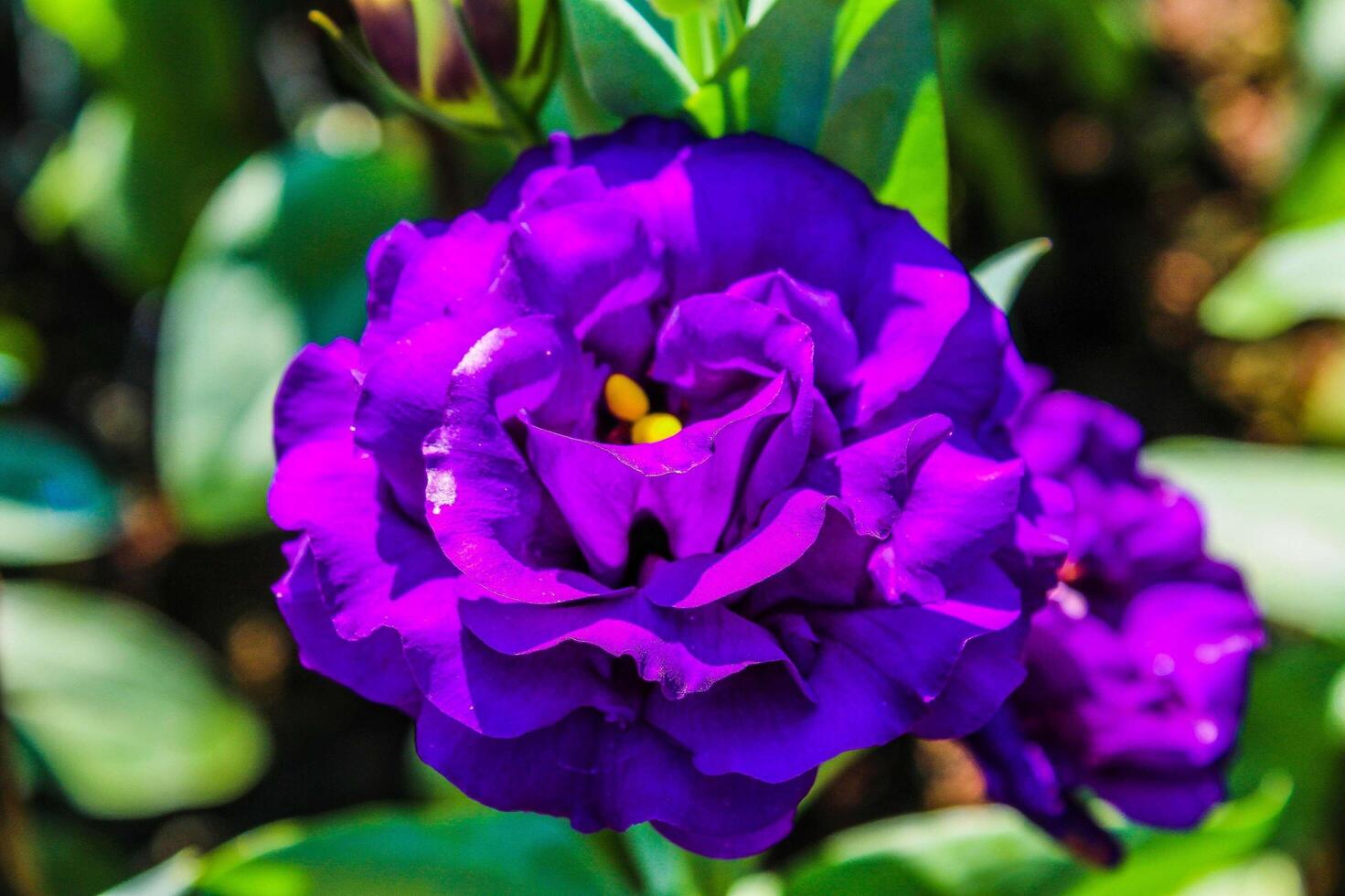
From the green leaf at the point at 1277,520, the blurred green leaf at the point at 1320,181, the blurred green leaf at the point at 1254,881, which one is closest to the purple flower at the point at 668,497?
the green leaf at the point at 1277,520

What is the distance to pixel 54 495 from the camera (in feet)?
3.67

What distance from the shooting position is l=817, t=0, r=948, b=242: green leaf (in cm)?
48

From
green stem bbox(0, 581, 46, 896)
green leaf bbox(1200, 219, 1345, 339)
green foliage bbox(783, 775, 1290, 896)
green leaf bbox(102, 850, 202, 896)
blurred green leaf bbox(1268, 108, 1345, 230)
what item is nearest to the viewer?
green leaf bbox(102, 850, 202, 896)

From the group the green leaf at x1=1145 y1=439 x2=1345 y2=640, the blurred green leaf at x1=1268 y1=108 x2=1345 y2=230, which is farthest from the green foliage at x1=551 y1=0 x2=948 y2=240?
the blurred green leaf at x1=1268 y1=108 x2=1345 y2=230

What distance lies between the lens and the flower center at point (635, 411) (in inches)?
17.5

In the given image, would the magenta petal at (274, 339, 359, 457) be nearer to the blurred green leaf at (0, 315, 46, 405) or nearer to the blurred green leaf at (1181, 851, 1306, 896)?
the blurred green leaf at (1181, 851, 1306, 896)

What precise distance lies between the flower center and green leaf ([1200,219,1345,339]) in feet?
2.36

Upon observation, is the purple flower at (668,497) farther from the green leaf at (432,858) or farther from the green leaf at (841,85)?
the green leaf at (432,858)

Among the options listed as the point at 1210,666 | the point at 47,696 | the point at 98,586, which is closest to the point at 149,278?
the point at 98,586

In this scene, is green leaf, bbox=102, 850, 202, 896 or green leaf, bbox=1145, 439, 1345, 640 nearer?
green leaf, bbox=102, 850, 202, 896

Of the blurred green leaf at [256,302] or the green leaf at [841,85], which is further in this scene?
→ the blurred green leaf at [256,302]

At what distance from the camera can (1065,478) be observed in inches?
20.8

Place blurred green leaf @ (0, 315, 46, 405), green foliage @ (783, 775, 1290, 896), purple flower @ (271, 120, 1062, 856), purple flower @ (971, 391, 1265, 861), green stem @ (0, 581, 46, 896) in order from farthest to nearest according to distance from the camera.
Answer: blurred green leaf @ (0, 315, 46, 405)
green stem @ (0, 581, 46, 896)
green foliage @ (783, 775, 1290, 896)
purple flower @ (971, 391, 1265, 861)
purple flower @ (271, 120, 1062, 856)

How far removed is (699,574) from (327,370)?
15 centimetres
